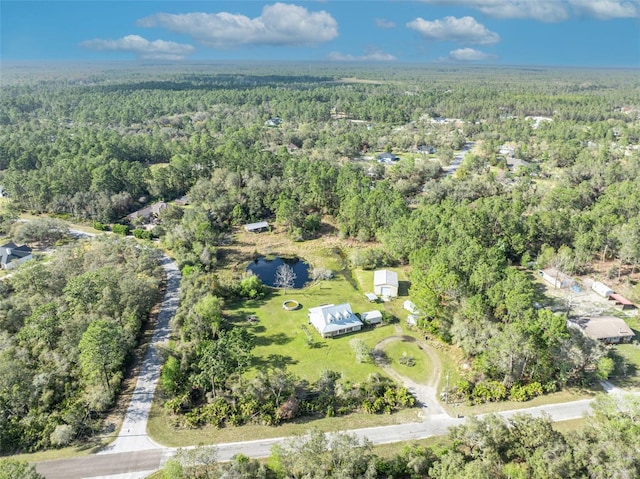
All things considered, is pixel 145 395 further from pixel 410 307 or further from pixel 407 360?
pixel 410 307

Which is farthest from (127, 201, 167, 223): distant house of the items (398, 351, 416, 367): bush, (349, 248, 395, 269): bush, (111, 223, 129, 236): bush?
(398, 351, 416, 367): bush

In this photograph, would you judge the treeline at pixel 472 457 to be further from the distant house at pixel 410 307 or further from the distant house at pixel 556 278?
the distant house at pixel 556 278

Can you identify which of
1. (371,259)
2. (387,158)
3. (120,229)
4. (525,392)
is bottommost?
(525,392)

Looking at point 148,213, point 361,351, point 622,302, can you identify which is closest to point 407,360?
point 361,351

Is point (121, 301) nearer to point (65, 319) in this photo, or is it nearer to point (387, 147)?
point (65, 319)

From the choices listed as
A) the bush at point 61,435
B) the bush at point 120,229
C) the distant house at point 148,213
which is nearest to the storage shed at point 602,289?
the bush at point 61,435

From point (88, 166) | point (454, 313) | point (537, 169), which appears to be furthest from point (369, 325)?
point (537, 169)

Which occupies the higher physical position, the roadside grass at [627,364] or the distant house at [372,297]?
the distant house at [372,297]
